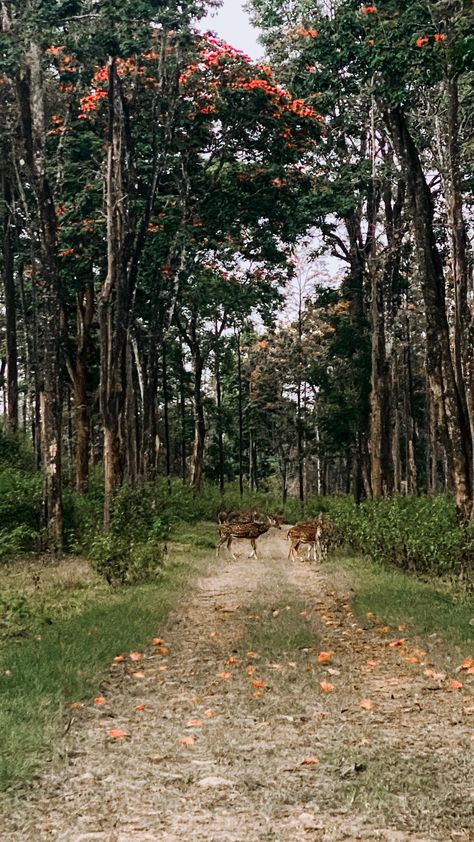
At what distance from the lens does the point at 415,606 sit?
1054 centimetres

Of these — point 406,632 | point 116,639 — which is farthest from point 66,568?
point 406,632

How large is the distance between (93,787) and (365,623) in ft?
20.0

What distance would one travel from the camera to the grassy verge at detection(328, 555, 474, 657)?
8.88m

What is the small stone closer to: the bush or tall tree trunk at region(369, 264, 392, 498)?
the bush

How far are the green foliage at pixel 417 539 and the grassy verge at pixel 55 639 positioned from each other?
4.12 meters

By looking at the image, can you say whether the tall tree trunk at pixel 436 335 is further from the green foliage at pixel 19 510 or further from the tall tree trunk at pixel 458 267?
the green foliage at pixel 19 510

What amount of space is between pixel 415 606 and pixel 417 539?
310 cm

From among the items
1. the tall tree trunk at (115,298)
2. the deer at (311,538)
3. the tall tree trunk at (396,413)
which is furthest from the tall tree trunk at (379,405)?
the tall tree trunk at (396,413)

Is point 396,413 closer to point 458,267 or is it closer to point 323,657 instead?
point 458,267

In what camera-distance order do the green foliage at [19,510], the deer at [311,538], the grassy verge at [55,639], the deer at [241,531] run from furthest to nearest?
the deer at [241,531]
the deer at [311,538]
the green foliage at [19,510]
the grassy verge at [55,639]

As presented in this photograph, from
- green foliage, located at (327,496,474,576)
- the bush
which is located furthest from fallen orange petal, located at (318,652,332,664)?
the bush

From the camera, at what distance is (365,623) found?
32.8 ft

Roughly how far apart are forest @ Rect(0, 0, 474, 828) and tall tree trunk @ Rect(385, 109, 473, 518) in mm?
47

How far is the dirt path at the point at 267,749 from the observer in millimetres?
4035
